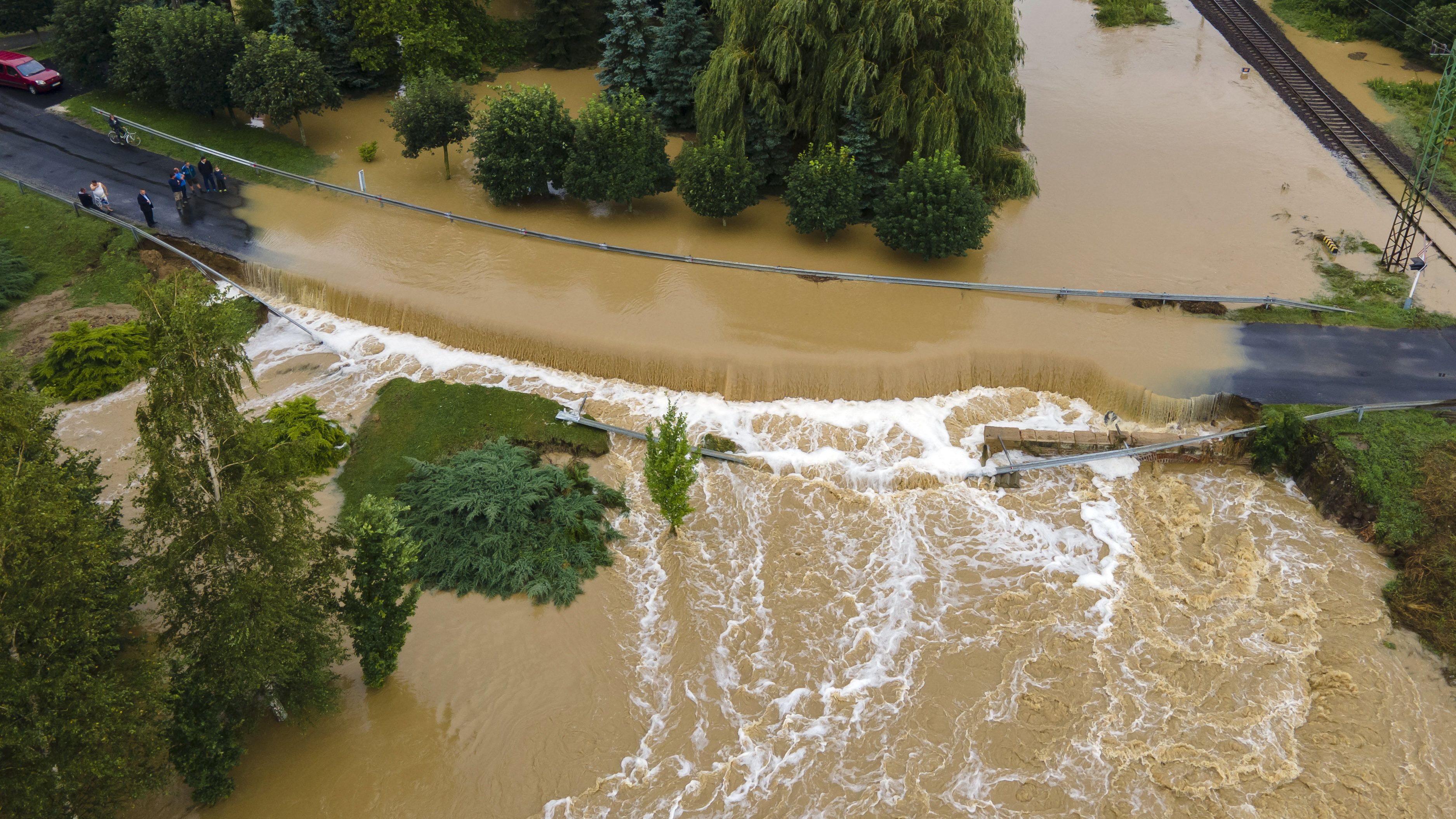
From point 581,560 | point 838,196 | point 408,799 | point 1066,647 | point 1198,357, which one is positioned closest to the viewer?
point 408,799

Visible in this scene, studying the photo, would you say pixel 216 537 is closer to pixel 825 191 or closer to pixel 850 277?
pixel 850 277

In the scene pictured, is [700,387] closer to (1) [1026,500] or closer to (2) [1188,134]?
(1) [1026,500]

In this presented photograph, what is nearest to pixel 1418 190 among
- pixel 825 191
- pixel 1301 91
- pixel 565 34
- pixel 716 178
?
pixel 1301 91

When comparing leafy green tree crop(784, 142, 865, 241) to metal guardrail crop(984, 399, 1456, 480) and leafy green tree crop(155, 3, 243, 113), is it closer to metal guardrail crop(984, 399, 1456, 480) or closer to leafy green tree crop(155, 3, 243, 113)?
metal guardrail crop(984, 399, 1456, 480)

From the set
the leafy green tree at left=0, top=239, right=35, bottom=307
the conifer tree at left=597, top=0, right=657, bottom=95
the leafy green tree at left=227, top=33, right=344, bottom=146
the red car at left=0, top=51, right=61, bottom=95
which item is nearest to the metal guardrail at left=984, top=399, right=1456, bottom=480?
the conifer tree at left=597, top=0, right=657, bottom=95

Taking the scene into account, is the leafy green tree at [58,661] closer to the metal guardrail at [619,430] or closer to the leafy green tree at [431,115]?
the metal guardrail at [619,430]

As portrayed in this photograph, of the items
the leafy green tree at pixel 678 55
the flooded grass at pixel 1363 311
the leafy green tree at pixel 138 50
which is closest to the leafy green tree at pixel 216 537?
the leafy green tree at pixel 678 55

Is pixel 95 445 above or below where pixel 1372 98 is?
below

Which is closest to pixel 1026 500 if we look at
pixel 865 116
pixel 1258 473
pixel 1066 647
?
pixel 1066 647
